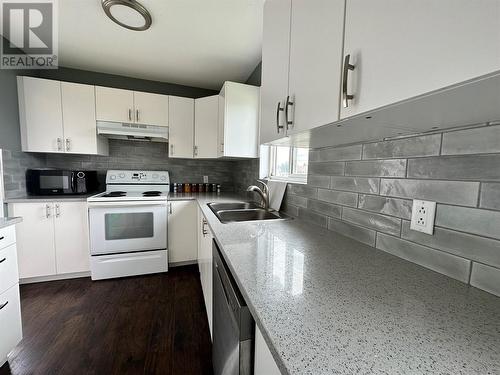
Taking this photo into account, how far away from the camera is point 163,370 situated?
4.09 ft

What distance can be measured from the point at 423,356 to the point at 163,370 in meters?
1.42

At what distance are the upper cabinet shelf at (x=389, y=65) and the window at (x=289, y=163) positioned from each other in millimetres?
723

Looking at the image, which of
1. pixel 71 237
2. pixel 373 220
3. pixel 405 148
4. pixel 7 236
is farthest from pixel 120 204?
pixel 405 148

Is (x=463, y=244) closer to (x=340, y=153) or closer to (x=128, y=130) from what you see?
(x=340, y=153)

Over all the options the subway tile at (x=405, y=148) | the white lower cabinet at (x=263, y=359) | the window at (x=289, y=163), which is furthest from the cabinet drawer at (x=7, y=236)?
the subway tile at (x=405, y=148)

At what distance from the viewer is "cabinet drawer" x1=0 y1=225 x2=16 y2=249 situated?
3.82ft

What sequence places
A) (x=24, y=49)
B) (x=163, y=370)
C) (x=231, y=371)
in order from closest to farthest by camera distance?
(x=231, y=371), (x=163, y=370), (x=24, y=49)

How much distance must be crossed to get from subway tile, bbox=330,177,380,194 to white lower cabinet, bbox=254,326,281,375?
0.76 meters

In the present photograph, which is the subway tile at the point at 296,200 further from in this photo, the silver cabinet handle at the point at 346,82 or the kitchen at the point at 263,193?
the silver cabinet handle at the point at 346,82

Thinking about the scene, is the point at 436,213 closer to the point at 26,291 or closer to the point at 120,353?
the point at 120,353

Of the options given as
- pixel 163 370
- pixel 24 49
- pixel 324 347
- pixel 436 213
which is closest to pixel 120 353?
pixel 163 370

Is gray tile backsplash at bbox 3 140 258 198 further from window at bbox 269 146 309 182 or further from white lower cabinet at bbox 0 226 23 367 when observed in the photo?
white lower cabinet at bbox 0 226 23 367

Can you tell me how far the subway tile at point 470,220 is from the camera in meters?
0.58

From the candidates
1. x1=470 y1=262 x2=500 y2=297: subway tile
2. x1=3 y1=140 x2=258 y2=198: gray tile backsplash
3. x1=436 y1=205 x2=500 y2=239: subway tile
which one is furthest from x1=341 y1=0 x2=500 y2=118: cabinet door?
x1=3 y1=140 x2=258 y2=198: gray tile backsplash
